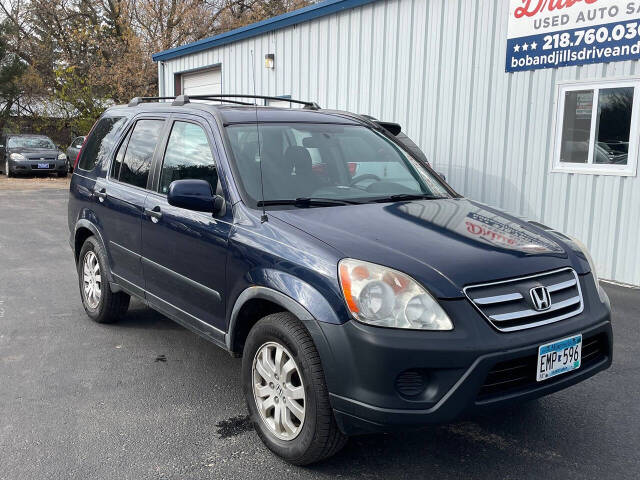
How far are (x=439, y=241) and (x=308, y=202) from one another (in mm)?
823

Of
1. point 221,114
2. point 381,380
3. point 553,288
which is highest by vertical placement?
point 221,114

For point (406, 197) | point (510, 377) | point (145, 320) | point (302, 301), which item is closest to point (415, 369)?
point (510, 377)

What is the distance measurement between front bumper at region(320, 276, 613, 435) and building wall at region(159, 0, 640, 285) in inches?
206

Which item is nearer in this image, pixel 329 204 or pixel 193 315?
pixel 329 204

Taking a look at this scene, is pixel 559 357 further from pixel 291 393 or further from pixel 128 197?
pixel 128 197

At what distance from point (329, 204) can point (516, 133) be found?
532 centimetres

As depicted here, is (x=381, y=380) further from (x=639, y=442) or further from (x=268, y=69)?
(x=268, y=69)

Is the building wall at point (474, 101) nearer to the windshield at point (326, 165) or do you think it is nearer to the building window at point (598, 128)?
the building window at point (598, 128)

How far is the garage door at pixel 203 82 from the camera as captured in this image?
14.9 metres

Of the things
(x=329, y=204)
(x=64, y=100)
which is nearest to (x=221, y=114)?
(x=329, y=204)

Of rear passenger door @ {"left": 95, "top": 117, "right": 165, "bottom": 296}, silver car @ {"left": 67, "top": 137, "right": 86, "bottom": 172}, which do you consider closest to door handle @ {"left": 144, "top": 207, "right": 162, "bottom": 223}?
rear passenger door @ {"left": 95, "top": 117, "right": 165, "bottom": 296}

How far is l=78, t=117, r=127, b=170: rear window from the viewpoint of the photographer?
5.13 metres

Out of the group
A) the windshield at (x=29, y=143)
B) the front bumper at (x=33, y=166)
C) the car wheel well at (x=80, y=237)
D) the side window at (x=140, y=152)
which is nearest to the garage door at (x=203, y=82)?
the front bumper at (x=33, y=166)

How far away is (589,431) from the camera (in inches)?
137
